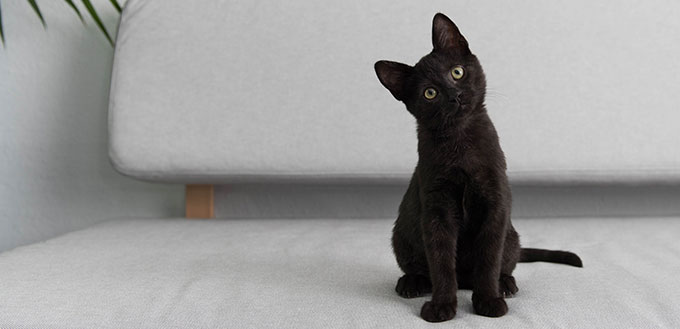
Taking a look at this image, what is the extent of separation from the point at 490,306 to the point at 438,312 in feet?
0.27

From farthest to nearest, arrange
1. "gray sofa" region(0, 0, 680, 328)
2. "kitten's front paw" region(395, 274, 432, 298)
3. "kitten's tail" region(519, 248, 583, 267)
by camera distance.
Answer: "gray sofa" region(0, 0, 680, 328), "kitten's tail" region(519, 248, 583, 267), "kitten's front paw" region(395, 274, 432, 298)

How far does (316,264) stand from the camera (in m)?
1.24

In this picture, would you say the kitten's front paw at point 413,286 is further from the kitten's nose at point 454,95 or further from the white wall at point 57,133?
the white wall at point 57,133

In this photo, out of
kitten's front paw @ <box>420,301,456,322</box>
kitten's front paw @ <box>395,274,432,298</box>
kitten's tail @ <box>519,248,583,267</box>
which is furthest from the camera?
kitten's tail @ <box>519,248,583,267</box>

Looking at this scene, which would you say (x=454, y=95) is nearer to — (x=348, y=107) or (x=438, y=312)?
(x=438, y=312)

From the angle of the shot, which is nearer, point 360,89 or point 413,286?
point 413,286

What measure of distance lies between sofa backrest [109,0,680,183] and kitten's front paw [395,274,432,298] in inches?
27.4

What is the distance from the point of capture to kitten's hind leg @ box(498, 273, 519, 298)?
3.24 feet

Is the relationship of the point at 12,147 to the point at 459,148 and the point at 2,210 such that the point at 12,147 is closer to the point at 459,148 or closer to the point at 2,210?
the point at 2,210

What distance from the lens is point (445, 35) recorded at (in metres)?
0.92

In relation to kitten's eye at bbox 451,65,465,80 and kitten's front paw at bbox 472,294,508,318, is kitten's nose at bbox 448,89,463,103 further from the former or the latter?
kitten's front paw at bbox 472,294,508,318

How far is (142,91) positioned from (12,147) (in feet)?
1.88

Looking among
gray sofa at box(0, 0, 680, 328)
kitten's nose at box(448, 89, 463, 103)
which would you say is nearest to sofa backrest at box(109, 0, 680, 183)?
gray sofa at box(0, 0, 680, 328)

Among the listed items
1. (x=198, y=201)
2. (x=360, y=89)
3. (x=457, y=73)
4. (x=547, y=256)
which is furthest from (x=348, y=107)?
(x=457, y=73)
